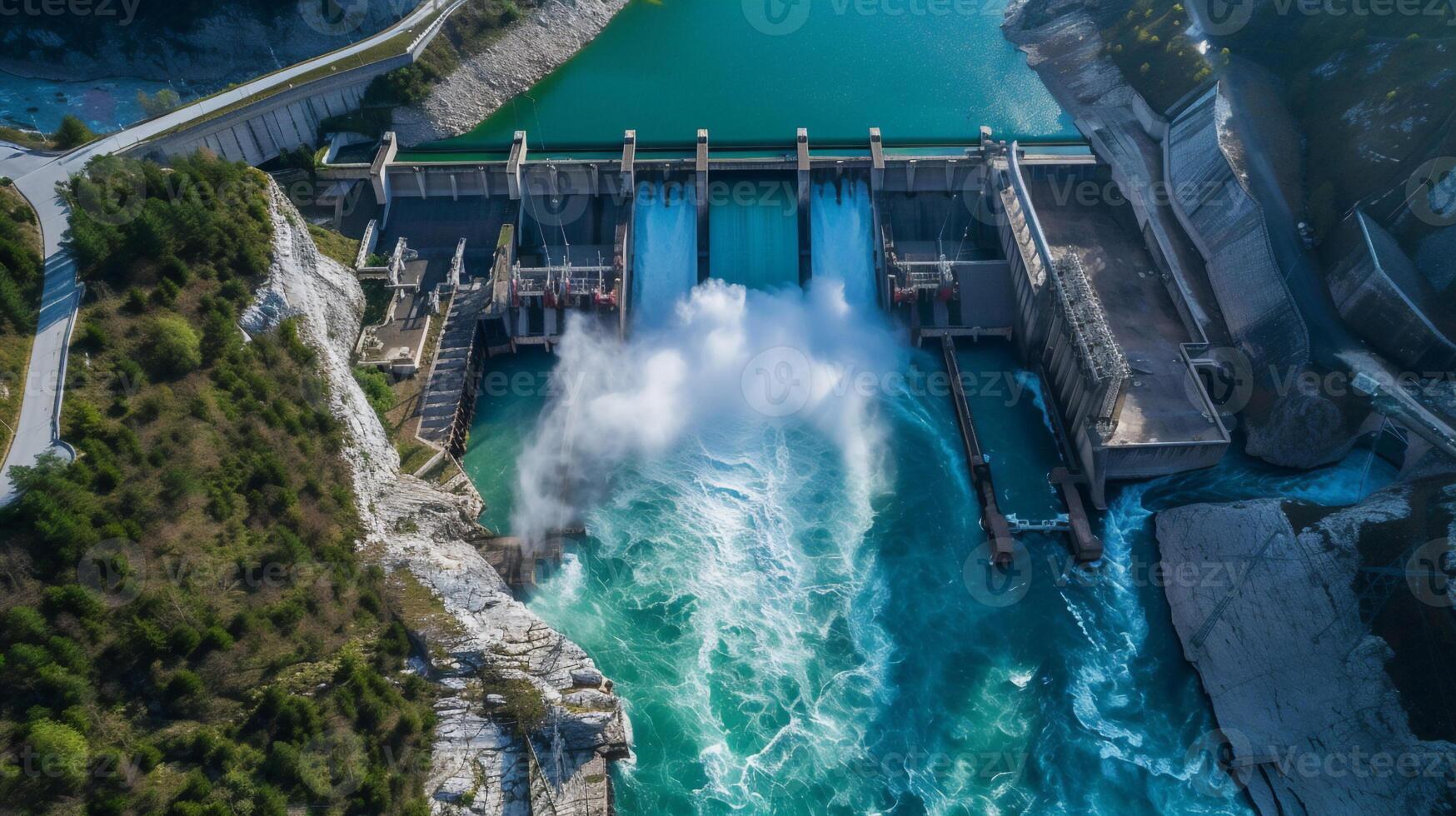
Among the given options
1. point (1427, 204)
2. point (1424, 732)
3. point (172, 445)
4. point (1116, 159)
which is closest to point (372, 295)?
point (172, 445)

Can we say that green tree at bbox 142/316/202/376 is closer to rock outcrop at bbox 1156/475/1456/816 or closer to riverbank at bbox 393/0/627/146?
riverbank at bbox 393/0/627/146

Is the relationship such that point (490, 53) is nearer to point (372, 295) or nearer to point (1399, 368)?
point (372, 295)

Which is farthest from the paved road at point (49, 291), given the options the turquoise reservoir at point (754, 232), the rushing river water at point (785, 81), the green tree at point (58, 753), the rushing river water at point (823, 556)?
the turquoise reservoir at point (754, 232)

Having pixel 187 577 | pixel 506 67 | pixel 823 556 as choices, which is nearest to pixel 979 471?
pixel 823 556

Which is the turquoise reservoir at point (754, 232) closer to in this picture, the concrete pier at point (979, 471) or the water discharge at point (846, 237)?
the water discharge at point (846, 237)

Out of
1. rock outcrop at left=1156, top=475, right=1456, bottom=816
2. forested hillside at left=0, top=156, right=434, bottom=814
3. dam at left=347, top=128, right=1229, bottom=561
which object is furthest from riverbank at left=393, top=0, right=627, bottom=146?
rock outcrop at left=1156, top=475, right=1456, bottom=816

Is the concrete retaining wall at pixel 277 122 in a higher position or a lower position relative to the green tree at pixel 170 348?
higher

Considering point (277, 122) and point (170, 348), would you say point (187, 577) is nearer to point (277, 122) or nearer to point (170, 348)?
point (170, 348)
